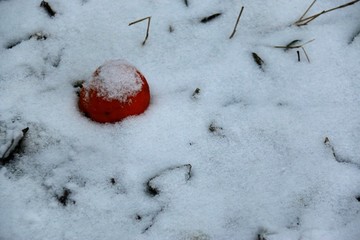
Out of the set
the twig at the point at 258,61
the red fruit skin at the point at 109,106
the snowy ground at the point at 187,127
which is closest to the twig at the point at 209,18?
the snowy ground at the point at 187,127

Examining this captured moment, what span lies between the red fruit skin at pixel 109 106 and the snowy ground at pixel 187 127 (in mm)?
44

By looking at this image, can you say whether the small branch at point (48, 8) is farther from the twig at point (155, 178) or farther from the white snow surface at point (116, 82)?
the twig at point (155, 178)

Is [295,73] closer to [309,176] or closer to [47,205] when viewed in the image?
[309,176]

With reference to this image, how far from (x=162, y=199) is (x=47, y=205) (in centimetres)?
44

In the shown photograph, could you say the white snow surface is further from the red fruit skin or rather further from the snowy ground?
the snowy ground

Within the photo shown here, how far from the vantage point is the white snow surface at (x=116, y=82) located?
5.05 ft

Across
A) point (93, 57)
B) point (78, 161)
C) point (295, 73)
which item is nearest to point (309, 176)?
point (295, 73)

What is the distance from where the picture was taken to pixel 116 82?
154 centimetres

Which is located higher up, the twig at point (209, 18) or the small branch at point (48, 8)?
the small branch at point (48, 8)

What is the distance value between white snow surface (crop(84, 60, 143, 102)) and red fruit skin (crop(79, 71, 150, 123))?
0.02 meters

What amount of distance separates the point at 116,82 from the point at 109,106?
0.10 m

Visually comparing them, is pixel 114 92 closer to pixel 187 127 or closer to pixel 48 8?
pixel 187 127

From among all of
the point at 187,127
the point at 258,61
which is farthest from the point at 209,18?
the point at 187,127

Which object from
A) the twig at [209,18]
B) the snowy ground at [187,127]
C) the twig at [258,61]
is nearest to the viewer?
the snowy ground at [187,127]
